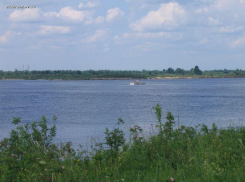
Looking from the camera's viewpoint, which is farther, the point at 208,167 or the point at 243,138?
the point at 243,138

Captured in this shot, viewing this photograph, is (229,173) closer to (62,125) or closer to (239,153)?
(239,153)

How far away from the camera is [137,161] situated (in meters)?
8.18

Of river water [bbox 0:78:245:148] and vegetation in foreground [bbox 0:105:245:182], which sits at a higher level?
vegetation in foreground [bbox 0:105:245:182]

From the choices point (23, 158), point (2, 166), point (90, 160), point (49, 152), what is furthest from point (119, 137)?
point (2, 166)

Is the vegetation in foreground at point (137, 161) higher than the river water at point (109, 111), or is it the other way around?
the vegetation in foreground at point (137, 161)

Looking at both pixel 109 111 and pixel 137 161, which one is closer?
pixel 137 161

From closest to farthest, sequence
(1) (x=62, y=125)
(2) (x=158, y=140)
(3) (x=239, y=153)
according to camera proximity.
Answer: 1. (3) (x=239, y=153)
2. (2) (x=158, y=140)
3. (1) (x=62, y=125)

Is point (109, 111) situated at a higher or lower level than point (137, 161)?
lower

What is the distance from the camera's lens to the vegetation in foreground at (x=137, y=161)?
7039 mm

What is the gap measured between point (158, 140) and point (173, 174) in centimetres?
183

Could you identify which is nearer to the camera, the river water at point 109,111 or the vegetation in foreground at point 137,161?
the vegetation in foreground at point 137,161

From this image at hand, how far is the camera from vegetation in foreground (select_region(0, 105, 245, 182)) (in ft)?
23.1

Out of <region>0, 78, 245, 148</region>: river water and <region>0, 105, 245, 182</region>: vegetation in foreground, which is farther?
<region>0, 78, 245, 148</region>: river water

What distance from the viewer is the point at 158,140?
8961 mm
